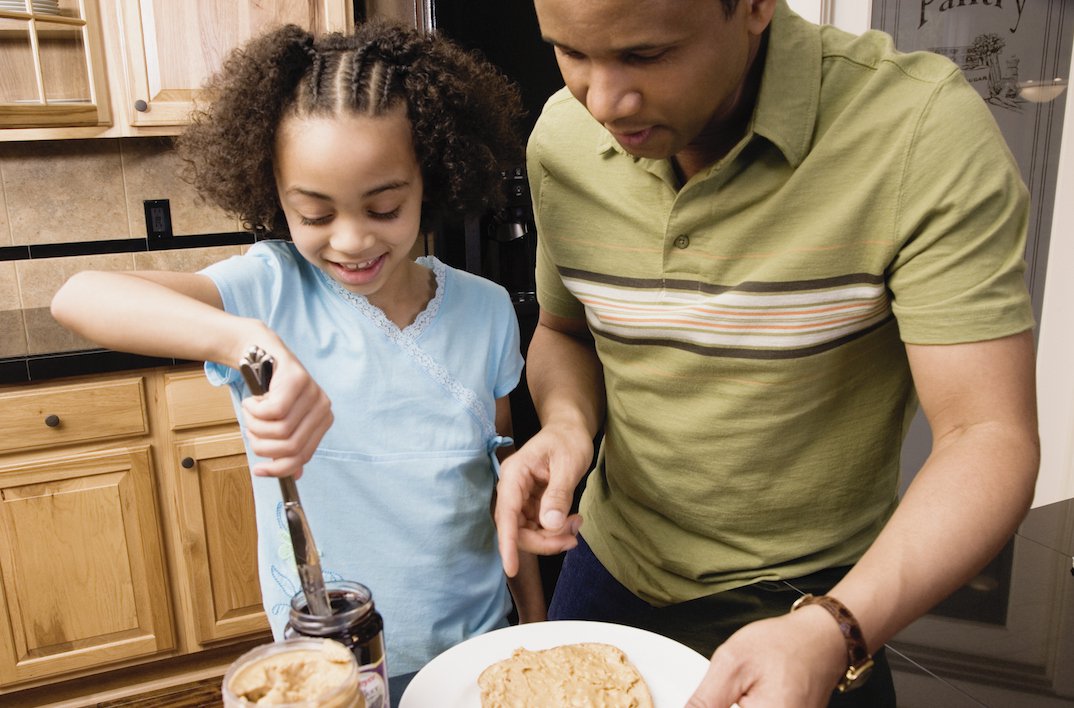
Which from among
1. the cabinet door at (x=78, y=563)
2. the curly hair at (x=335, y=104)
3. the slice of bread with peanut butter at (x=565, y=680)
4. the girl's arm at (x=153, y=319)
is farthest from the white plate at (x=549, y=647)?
the cabinet door at (x=78, y=563)

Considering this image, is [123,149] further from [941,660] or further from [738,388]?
[941,660]

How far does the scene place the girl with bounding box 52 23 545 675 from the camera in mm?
972

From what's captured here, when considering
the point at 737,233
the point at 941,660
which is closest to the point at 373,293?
the point at 737,233

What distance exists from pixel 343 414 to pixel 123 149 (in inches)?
81.7

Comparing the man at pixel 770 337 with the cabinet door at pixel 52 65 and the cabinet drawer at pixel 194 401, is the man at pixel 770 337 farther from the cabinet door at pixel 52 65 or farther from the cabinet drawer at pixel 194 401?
the cabinet door at pixel 52 65

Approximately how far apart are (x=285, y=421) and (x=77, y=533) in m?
1.81

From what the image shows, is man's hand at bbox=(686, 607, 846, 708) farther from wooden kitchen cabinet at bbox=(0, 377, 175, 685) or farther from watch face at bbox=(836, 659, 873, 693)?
wooden kitchen cabinet at bbox=(0, 377, 175, 685)

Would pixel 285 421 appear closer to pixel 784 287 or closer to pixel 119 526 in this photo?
pixel 784 287

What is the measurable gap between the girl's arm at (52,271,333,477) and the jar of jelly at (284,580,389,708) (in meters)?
0.10

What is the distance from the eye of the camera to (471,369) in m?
1.12

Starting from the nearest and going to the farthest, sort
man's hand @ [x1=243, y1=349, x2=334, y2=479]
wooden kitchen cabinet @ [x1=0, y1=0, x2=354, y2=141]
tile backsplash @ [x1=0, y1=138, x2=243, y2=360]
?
man's hand @ [x1=243, y1=349, x2=334, y2=479]
wooden kitchen cabinet @ [x1=0, y1=0, x2=354, y2=141]
tile backsplash @ [x1=0, y1=138, x2=243, y2=360]

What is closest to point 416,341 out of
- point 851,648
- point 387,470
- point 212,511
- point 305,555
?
point 387,470

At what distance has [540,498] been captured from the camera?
913mm

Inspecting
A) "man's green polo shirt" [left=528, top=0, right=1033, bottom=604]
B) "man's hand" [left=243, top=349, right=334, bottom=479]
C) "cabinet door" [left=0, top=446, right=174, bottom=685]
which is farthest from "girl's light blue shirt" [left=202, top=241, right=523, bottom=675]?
"cabinet door" [left=0, top=446, right=174, bottom=685]
